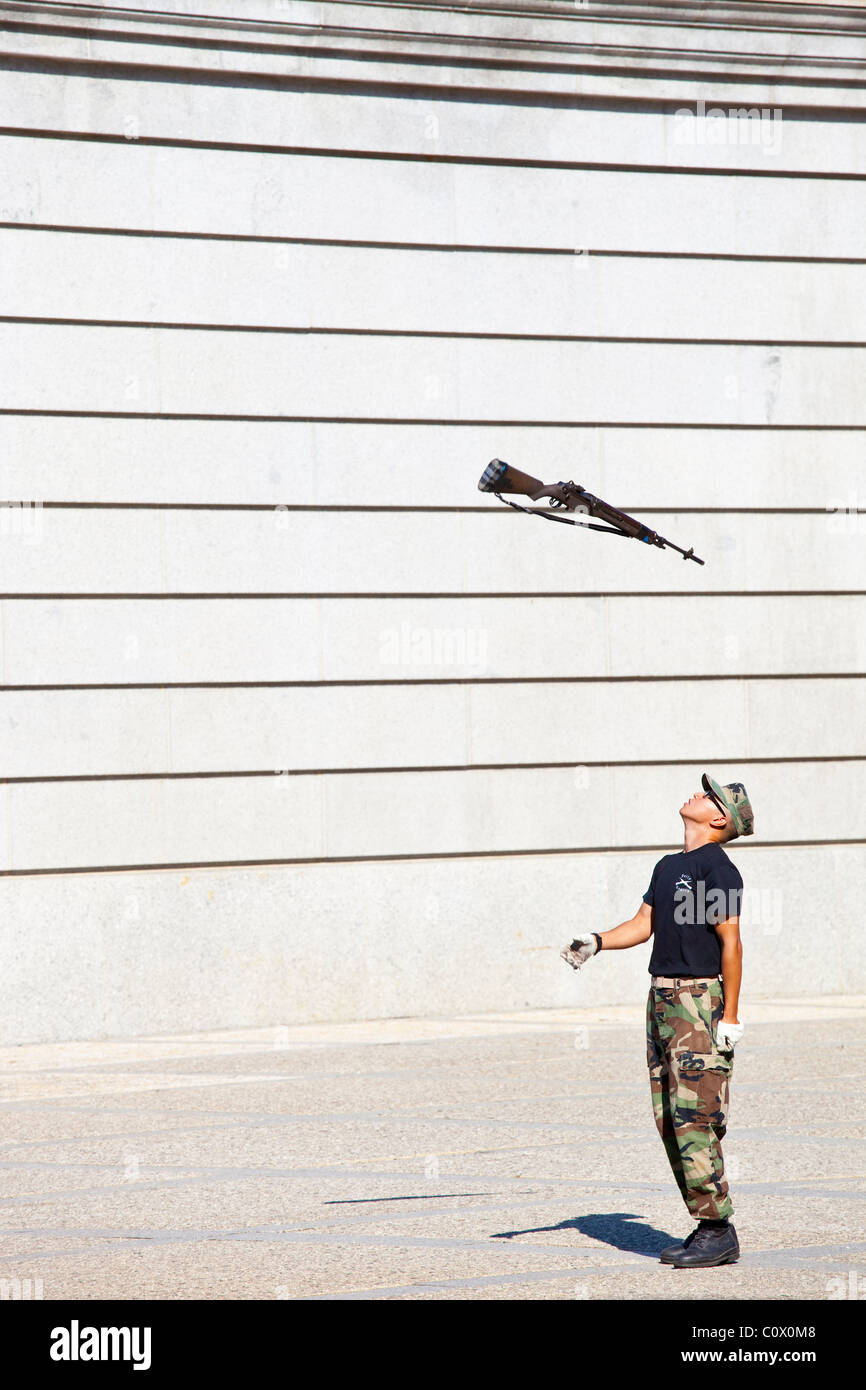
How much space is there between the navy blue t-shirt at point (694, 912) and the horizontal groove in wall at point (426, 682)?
878 cm

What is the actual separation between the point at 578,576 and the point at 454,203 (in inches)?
143

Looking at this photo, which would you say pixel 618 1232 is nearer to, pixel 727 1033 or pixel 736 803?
pixel 727 1033

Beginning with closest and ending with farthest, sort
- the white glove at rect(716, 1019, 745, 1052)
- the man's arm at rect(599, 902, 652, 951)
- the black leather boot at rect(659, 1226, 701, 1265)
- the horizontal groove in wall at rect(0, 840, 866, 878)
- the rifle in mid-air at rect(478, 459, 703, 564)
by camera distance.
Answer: the black leather boot at rect(659, 1226, 701, 1265), the white glove at rect(716, 1019, 745, 1052), the man's arm at rect(599, 902, 652, 951), the rifle in mid-air at rect(478, 459, 703, 564), the horizontal groove in wall at rect(0, 840, 866, 878)

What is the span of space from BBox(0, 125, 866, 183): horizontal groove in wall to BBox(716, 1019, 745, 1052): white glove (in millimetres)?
11051

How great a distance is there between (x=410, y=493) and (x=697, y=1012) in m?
9.68

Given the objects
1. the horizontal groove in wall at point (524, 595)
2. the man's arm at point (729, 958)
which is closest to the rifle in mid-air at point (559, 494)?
the man's arm at point (729, 958)

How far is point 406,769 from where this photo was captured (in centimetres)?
1597

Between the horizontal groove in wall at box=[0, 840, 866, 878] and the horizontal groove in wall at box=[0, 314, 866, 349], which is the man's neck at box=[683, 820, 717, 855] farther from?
the horizontal groove in wall at box=[0, 314, 866, 349]

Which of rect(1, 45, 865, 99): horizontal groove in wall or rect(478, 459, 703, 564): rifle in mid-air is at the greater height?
rect(1, 45, 865, 99): horizontal groove in wall

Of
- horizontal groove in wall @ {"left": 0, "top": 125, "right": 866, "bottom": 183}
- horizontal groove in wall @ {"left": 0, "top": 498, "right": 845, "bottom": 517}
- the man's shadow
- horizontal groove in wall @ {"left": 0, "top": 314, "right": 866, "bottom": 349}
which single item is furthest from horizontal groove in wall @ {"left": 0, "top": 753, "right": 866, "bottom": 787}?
the man's shadow

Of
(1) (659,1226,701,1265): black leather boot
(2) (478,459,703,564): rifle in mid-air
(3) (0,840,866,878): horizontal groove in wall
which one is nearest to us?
(1) (659,1226,701,1265): black leather boot

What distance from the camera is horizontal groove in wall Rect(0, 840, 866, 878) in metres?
15.0

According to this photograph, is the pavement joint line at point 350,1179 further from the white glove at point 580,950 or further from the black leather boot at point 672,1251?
the white glove at point 580,950

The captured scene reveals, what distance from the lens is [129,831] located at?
15.1m
